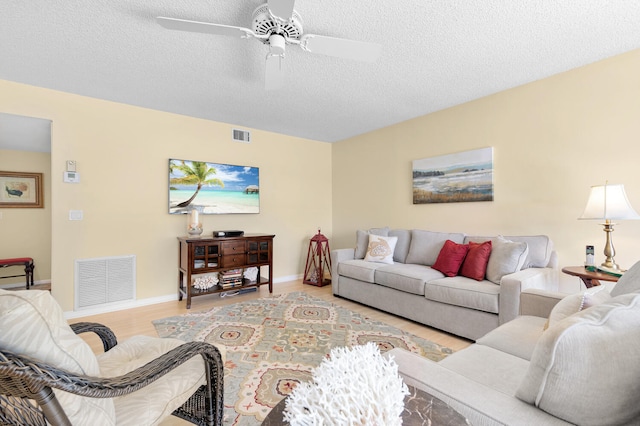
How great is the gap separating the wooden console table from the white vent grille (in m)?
0.57

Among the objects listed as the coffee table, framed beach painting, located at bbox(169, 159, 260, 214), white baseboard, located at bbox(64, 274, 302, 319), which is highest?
framed beach painting, located at bbox(169, 159, 260, 214)

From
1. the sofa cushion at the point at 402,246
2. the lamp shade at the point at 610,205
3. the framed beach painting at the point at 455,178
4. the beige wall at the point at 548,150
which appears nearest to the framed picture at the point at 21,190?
the sofa cushion at the point at 402,246

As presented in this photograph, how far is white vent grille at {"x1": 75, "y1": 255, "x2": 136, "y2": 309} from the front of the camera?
10.7ft

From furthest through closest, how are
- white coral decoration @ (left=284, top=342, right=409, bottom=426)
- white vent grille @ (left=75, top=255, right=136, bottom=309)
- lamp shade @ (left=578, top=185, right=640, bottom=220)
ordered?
white vent grille @ (left=75, top=255, right=136, bottom=309) → lamp shade @ (left=578, top=185, right=640, bottom=220) → white coral decoration @ (left=284, top=342, right=409, bottom=426)

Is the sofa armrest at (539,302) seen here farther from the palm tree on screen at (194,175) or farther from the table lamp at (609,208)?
the palm tree on screen at (194,175)

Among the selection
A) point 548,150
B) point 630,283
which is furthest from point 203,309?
point 548,150

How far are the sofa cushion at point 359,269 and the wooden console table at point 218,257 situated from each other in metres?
1.09

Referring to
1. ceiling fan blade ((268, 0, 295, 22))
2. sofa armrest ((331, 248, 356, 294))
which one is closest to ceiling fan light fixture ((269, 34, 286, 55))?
ceiling fan blade ((268, 0, 295, 22))

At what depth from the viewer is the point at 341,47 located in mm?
2023

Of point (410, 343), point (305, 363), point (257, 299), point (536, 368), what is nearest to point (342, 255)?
point (257, 299)

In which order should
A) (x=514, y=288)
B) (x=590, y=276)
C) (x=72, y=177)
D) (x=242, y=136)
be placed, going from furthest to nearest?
(x=242, y=136), (x=72, y=177), (x=514, y=288), (x=590, y=276)

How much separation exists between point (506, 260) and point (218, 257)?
3.19 meters

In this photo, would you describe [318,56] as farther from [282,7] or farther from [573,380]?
[573,380]

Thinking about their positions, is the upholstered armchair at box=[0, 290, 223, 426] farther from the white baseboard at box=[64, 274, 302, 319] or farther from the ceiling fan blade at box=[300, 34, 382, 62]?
the white baseboard at box=[64, 274, 302, 319]
